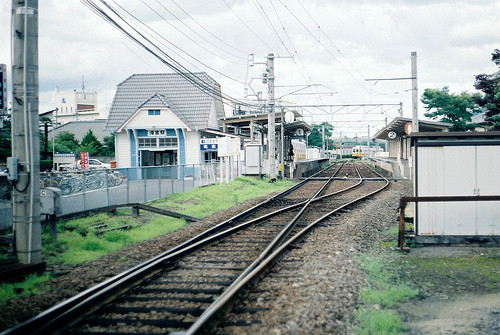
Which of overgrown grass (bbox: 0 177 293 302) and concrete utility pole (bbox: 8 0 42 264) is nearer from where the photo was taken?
overgrown grass (bbox: 0 177 293 302)

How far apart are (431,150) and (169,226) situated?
7060mm

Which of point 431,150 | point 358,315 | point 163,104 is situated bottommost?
point 358,315

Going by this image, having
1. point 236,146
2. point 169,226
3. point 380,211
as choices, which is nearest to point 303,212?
point 380,211

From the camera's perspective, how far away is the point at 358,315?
5.72 metres

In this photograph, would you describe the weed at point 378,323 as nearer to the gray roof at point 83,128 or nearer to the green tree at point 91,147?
the green tree at point 91,147

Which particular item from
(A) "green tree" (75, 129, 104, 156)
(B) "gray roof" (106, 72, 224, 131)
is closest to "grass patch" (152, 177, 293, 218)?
(B) "gray roof" (106, 72, 224, 131)

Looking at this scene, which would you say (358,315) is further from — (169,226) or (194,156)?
(194,156)

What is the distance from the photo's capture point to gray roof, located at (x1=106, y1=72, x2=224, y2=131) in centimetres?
3659

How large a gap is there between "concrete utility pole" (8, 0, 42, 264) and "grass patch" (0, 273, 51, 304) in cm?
70

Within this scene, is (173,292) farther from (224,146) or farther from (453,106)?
(453,106)

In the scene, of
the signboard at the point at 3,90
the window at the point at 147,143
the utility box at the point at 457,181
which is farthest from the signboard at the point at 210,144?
the signboard at the point at 3,90

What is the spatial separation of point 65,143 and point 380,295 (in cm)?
4883

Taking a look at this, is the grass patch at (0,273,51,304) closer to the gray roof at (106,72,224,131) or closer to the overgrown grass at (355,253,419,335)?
the overgrown grass at (355,253,419,335)

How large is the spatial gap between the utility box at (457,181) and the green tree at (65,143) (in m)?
41.6
